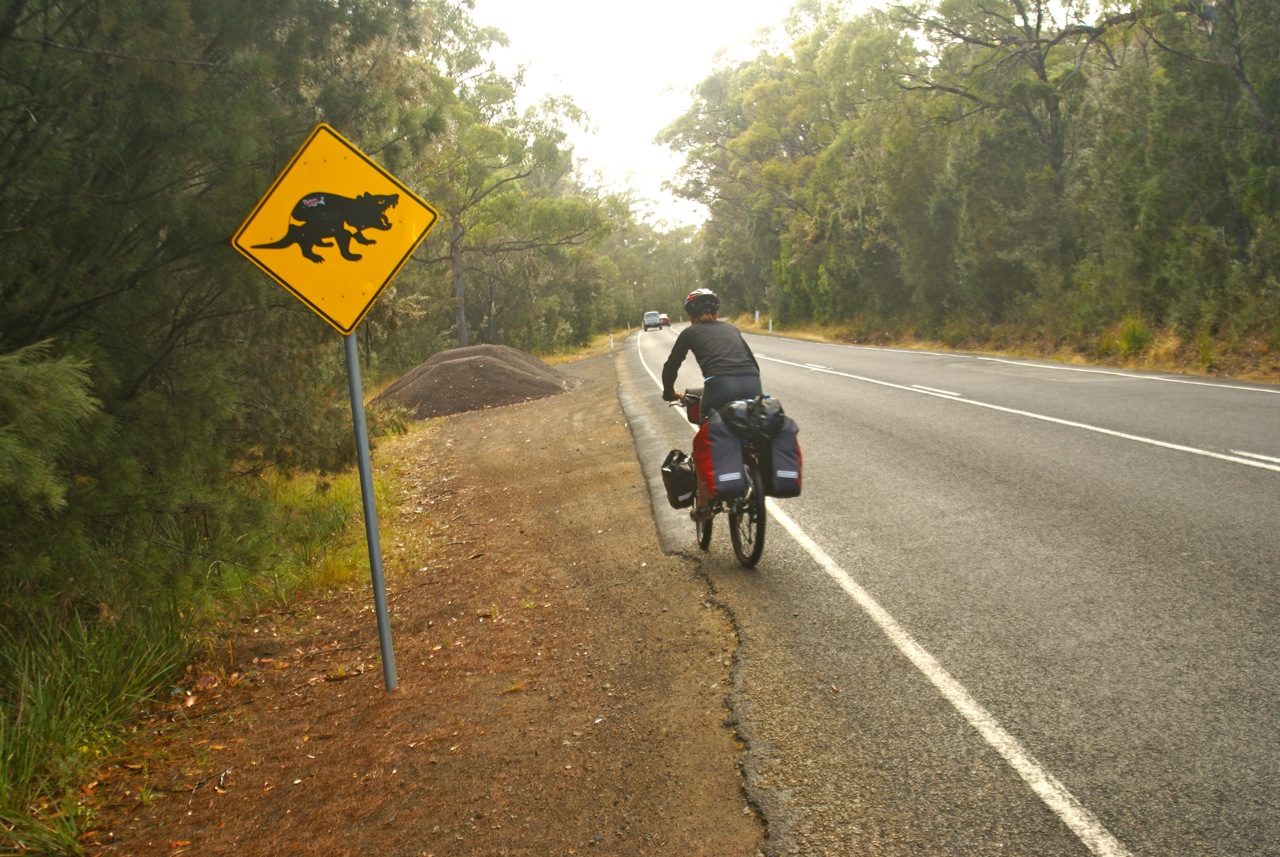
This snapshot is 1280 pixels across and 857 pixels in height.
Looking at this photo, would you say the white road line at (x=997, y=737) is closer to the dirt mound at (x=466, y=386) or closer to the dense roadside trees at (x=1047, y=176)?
the dense roadside trees at (x=1047, y=176)

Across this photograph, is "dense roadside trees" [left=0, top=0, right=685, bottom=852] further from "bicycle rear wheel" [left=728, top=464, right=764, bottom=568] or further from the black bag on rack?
"bicycle rear wheel" [left=728, top=464, right=764, bottom=568]

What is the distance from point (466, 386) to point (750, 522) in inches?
675

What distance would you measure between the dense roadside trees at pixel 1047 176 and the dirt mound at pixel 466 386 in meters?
12.9

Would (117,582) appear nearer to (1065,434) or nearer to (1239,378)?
(1065,434)

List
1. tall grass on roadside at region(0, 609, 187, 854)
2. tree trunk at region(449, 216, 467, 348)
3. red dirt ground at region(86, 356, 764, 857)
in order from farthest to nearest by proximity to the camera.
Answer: tree trunk at region(449, 216, 467, 348), tall grass on roadside at region(0, 609, 187, 854), red dirt ground at region(86, 356, 764, 857)

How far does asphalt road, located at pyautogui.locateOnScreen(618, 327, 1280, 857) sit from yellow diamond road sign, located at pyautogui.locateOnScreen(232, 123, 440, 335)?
2865 mm

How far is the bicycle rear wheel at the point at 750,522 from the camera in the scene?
671 centimetres

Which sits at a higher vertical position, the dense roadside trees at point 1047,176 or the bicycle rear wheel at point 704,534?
the dense roadside trees at point 1047,176

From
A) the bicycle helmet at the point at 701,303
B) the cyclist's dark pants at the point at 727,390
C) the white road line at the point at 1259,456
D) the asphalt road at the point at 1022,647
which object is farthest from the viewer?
the white road line at the point at 1259,456

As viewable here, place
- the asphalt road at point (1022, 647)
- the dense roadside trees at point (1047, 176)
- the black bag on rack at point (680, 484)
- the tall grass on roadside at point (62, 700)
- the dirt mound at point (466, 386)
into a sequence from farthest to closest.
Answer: the dirt mound at point (466, 386) → the dense roadside trees at point (1047, 176) → the black bag on rack at point (680, 484) → the tall grass on roadside at point (62, 700) → the asphalt road at point (1022, 647)

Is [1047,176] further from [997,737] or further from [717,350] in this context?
[997,737]

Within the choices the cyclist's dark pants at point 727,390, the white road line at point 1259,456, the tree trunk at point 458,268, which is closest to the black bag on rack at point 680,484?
the cyclist's dark pants at point 727,390

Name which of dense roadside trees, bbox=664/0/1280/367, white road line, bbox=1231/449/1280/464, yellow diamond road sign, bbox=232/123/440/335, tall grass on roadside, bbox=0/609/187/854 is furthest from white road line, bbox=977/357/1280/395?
tall grass on roadside, bbox=0/609/187/854

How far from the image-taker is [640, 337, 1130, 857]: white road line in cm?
332
